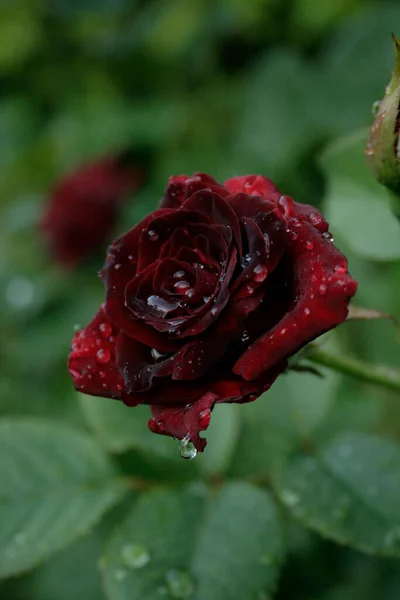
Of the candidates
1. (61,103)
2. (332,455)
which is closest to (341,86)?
(61,103)

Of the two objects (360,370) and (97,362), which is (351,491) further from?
(97,362)

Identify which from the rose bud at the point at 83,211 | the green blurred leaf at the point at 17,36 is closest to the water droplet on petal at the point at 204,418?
the rose bud at the point at 83,211

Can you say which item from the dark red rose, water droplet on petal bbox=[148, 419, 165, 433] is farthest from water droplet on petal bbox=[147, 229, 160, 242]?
water droplet on petal bbox=[148, 419, 165, 433]

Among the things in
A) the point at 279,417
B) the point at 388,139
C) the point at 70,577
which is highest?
the point at 388,139

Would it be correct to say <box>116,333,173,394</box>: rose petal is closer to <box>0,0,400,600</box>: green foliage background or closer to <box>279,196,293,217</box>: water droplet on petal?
<box>279,196,293,217</box>: water droplet on petal

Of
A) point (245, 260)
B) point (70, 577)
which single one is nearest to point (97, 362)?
point (245, 260)
